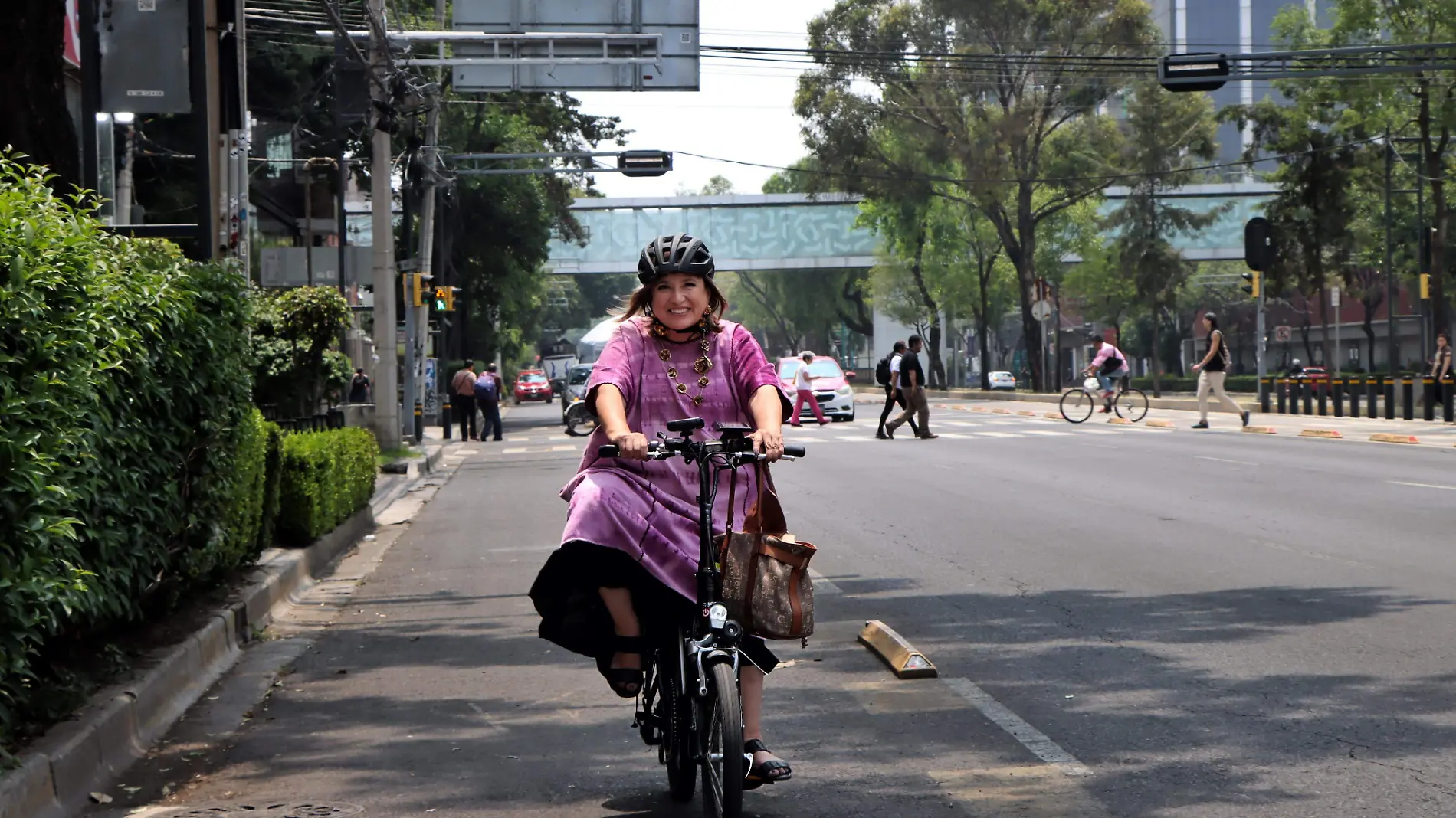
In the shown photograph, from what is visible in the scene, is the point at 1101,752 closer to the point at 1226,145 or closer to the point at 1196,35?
the point at 1196,35

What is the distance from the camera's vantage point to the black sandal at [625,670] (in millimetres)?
5062

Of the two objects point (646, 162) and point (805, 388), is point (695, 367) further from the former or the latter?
point (805, 388)

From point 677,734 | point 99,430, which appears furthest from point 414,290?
point 677,734

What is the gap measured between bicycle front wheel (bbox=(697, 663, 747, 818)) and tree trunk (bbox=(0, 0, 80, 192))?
25.7 feet

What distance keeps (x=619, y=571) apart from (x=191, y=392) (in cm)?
373

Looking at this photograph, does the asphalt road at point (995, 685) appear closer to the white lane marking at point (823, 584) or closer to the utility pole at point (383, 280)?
the white lane marking at point (823, 584)

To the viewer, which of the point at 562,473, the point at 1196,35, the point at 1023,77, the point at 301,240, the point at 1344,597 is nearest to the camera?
the point at 1344,597

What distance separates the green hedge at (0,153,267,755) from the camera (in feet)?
16.4

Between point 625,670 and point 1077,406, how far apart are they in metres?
30.1

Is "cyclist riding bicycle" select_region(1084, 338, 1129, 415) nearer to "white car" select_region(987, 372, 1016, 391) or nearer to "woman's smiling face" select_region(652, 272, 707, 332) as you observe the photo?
"woman's smiling face" select_region(652, 272, 707, 332)


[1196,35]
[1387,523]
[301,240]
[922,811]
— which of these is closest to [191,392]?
[922,811]

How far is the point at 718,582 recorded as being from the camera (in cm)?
477

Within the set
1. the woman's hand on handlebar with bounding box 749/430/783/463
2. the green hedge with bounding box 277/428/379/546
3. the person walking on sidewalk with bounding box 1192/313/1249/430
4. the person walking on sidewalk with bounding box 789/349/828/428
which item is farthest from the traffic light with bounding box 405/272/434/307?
the woman's hand on handlebar with bounding box 749/430/783/463

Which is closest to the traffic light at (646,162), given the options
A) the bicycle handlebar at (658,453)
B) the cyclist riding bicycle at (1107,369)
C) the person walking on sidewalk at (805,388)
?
the person walking on sidewalk at (805,388)
